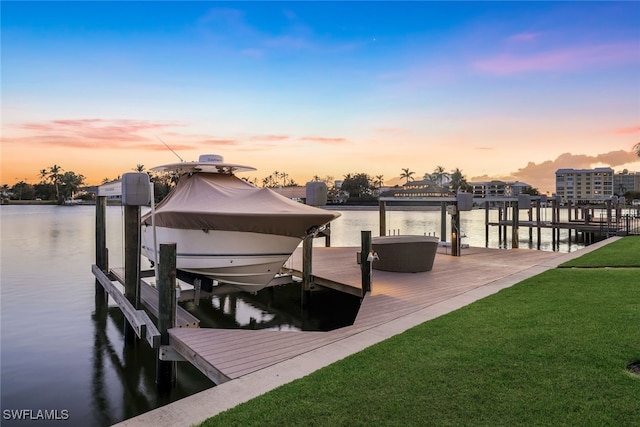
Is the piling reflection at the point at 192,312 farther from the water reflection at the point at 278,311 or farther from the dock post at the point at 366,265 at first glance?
the dock post at the point at 366,265

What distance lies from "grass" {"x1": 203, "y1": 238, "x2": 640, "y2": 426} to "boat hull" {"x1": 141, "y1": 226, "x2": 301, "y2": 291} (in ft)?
13.1

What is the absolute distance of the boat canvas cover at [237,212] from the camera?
824cm

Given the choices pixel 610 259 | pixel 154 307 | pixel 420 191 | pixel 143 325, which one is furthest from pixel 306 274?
pixel 610 259

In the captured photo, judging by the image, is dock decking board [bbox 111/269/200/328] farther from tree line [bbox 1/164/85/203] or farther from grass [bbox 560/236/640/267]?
tree line [bbox 1/164/85/203]

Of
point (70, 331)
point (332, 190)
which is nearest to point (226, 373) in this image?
point (70, 331)

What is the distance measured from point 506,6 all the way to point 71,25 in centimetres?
1797

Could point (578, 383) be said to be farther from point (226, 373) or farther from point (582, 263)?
point (582, 263)

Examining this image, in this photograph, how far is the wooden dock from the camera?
16.0 feet

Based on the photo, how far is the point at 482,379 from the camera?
395 cm

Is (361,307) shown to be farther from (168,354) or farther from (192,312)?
(192,312)

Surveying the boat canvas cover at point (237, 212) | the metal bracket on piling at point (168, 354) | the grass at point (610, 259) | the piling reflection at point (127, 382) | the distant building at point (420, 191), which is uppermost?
the distant building at point (420, 191)

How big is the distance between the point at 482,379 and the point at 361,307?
352cm

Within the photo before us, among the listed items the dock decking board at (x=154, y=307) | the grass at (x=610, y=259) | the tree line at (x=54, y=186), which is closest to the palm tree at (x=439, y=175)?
the tree line at (x=54, y=186)

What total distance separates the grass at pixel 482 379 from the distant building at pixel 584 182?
19541 centimetres
